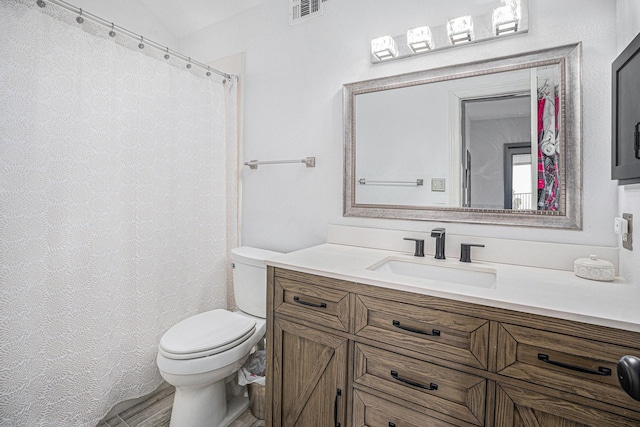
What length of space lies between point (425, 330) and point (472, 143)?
94cm

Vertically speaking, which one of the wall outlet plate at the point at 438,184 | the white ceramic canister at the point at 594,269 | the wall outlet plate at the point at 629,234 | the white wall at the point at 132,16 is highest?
the white wall at the point at 132,16

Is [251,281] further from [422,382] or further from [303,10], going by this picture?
[303,10]

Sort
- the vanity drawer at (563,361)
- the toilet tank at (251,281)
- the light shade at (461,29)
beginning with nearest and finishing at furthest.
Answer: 1. the vanity drawer at (563,361)
2. the light shade at (461,29)
3. the toilet tank at (251,281)

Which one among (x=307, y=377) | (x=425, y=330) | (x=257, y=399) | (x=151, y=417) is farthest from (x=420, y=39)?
(x=151, y=417)

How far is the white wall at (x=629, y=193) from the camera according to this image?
1061 mm

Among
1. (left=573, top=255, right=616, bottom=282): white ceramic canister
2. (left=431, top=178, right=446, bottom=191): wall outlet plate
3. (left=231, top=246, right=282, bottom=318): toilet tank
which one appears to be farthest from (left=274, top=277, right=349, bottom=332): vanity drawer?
(left=573, top=255, right=616, bottom=282): white ceramic canister

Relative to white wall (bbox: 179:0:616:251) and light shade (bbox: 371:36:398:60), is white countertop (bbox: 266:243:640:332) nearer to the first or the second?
white wall (bbox: 179:0:616:251)

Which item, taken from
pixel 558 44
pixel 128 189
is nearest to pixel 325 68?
pixel 558 44

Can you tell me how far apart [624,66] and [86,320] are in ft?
7.82

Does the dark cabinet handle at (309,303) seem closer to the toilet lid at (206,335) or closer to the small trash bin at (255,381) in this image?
the toilet lid at (206,335)

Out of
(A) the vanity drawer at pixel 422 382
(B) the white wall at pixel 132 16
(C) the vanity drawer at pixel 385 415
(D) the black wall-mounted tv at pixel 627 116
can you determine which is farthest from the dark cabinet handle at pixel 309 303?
(B) the white wall at pixel 132 16

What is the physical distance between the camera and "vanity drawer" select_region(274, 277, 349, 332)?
4.10 ft

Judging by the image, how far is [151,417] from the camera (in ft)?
5.72

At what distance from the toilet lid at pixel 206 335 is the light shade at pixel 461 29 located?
70.9 inches
